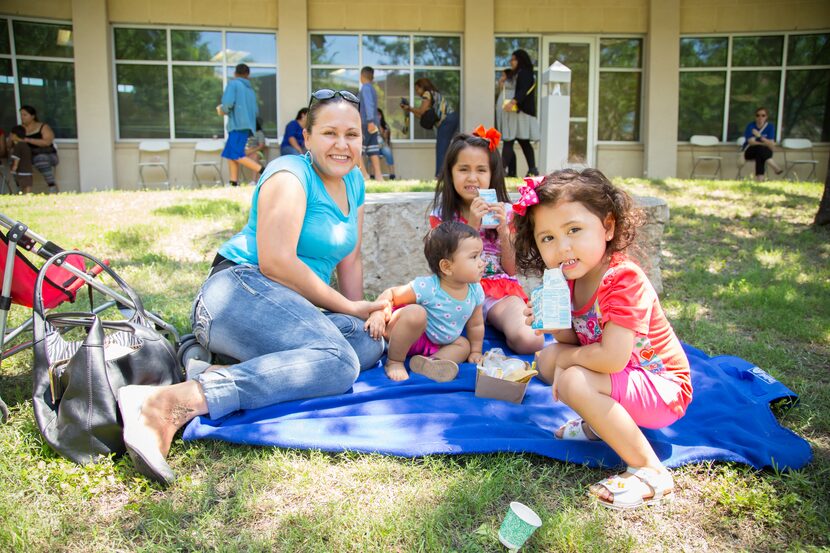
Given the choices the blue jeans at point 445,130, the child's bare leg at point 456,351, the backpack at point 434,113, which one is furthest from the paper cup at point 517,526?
the blue jeans at point 445,130

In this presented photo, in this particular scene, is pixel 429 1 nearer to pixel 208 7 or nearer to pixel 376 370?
pixel 208 7

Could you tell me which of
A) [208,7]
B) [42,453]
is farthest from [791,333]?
[208,7]

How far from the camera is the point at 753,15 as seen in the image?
14406 mm

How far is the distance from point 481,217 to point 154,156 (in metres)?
12.2

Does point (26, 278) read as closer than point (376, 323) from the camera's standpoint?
Yes

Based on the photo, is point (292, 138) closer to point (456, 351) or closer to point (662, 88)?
point (662, 88)

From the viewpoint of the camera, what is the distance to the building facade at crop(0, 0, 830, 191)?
13.7 metres

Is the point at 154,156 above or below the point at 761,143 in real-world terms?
below

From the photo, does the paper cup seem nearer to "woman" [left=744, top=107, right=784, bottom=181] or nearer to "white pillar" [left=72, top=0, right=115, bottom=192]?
"white pillar" [left=72, top=0, right=115, bottom=192]

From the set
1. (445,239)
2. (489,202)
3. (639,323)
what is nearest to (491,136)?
(489,202)

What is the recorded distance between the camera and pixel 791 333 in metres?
4.43

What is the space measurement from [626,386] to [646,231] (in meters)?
3.24

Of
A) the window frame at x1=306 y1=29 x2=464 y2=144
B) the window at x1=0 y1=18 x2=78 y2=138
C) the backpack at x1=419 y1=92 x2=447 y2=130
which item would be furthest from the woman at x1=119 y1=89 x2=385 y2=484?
the window at x1=0 y1=18 x2=78 y2=138

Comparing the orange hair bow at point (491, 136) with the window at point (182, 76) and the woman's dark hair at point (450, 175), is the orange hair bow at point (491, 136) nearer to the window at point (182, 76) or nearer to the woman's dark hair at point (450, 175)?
the woman's dark hair at point (450, 175)
